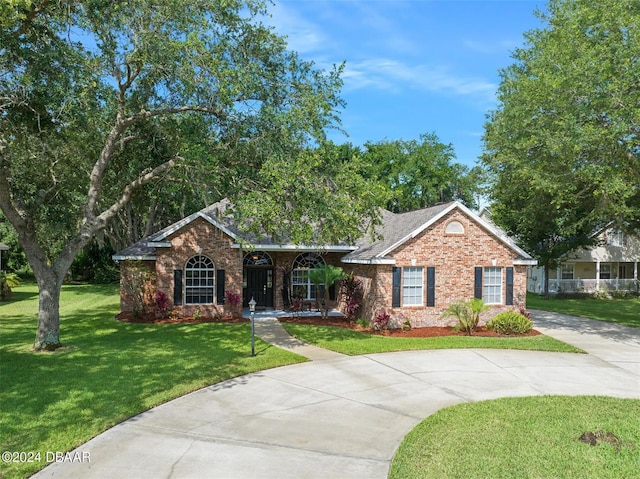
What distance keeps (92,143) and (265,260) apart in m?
8.83

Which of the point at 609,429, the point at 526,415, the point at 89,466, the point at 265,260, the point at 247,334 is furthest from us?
the point at 265,260

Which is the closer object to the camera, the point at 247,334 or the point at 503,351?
the point at 503,351

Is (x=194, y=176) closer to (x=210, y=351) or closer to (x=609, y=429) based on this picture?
(x=210, y=351)

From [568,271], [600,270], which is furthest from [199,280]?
[600,270]

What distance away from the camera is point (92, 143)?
18.1 meters

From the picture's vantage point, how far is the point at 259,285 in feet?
75.3

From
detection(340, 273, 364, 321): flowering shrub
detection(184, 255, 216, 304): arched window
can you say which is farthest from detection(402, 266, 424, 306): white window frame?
detection(184, 255, 216, 304): arched window

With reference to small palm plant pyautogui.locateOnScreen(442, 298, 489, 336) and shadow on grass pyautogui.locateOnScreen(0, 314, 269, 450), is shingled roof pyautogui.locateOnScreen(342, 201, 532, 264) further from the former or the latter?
shadow on grass pyautogui.locateOnScreen(0, 314, 269, 450)

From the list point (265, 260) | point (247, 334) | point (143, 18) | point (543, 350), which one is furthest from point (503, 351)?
point (143, 18)

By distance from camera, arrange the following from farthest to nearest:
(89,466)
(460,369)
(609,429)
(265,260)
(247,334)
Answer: (265,260) < (247,334) < (460,369) < (609,429) < (89,466)

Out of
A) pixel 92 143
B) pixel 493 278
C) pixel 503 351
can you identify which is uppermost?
pixel 92 143

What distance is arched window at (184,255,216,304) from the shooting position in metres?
20.5

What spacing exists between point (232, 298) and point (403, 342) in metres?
8.04

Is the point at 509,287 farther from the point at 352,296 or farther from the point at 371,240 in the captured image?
the point at 371,240
